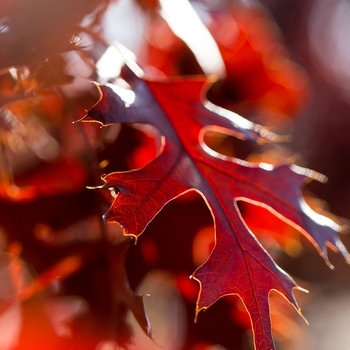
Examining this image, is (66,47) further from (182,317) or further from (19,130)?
(182,317)

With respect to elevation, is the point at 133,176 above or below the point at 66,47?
below

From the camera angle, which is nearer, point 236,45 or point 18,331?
point 18,331

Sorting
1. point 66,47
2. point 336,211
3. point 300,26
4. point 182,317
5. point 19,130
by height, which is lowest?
point 336,211

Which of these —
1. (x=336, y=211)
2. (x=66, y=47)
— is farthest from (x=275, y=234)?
(x=336, y=211)

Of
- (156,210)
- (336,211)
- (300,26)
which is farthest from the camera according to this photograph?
(300,26)

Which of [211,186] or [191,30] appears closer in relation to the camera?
[211,186]

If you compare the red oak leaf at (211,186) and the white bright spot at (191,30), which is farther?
the white bright spot at (191,30)

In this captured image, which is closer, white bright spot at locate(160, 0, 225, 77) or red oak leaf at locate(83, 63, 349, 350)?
red oak leaf at locate(83, 63, 349, 350)

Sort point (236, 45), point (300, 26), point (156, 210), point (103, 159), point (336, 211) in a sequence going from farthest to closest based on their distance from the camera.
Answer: point (300, 26) < point (336, 211) < point (236, 45) < point (103, 159) < point (156, 210)
